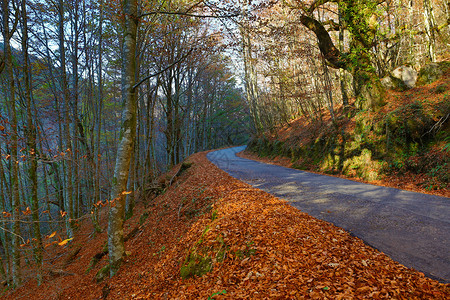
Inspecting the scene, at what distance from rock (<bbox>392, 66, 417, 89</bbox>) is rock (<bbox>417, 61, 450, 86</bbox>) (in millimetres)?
194

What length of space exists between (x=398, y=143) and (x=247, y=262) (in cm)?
753

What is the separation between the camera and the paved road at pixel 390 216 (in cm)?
293

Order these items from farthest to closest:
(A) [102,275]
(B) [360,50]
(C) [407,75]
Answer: (B) [360,50], (C) [407,75], (A) [102,275]

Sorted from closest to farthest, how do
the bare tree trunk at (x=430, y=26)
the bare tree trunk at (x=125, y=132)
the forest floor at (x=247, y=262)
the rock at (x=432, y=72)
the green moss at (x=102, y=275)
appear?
the forest floor at (x=247, y=262) → the bare tree trunk at (x=125, y=132) → the green moss at (x=102, y=275) → the rock at (x=432, y=72) → the bare tree trunk at (x=430, y=26)

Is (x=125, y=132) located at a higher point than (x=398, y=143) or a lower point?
higher

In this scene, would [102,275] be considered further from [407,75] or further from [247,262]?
[407,75]

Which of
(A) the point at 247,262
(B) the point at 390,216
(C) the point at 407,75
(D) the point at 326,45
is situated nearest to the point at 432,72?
(C) the point at 407,75

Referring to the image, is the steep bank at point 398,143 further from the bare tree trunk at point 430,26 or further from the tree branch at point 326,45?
the tree branch at point 326,45

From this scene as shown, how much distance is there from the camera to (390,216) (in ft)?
13.8

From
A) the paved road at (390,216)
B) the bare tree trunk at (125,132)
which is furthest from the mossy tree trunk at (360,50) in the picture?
the bare tree trunk at (125,132)

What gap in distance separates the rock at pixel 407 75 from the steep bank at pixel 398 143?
1.60 feet

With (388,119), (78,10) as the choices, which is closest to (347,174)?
(388,119)

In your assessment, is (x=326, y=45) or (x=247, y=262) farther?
(x=326, y=45)

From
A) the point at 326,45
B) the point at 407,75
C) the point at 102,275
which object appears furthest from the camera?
the point at 326,45
